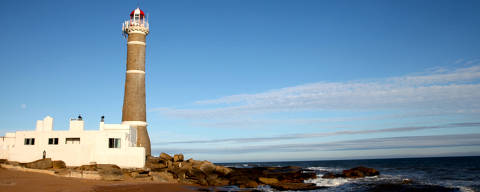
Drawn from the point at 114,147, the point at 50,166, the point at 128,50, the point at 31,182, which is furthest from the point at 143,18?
the point at 31,182

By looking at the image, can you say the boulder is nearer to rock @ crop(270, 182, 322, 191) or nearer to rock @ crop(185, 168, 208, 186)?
rock @ crop(185, 168, 208, 186)

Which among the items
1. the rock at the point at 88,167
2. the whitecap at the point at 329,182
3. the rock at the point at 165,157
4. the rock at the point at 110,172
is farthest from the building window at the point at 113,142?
the whitecap at the point at 329,182

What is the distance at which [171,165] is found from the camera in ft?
125

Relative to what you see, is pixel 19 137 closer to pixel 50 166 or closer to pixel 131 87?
pixel 50 166

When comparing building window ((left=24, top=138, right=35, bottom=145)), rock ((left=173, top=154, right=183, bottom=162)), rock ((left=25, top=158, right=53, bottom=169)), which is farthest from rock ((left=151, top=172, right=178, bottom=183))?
building window ((left=24, top=138, right=35, bottom=145))

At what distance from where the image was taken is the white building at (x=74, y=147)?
31750mm

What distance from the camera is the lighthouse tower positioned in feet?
124

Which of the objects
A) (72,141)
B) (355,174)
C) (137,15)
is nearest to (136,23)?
(137,15)

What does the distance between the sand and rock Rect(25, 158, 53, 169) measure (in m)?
1.57

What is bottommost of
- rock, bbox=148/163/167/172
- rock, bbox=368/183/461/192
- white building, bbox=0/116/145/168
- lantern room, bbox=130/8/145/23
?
rock, bbox=368/183/461/192

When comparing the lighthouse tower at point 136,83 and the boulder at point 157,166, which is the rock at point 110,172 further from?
the lighthouse tower at point 136,83

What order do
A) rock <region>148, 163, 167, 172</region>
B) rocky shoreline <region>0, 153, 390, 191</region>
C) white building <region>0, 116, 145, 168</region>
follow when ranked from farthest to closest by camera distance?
1. rock <region>148, 163, 167, 172</region>
2. white building <region>0, 116, 145, 168</region>
3. rocky shoreline <region>0, 153, 390, 191</region>

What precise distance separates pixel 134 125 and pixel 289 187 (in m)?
17.2

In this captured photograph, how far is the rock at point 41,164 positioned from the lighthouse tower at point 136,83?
28.8 feet
